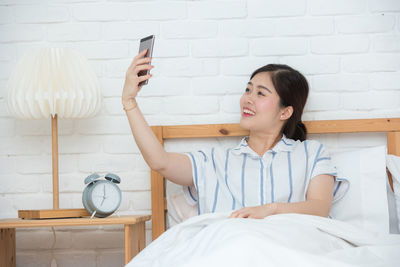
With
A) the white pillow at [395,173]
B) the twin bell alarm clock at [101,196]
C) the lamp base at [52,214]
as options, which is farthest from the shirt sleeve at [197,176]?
the white pillow at [395,173]

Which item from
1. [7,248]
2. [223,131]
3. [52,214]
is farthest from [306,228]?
[7,248]

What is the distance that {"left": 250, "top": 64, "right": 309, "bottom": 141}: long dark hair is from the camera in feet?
6.29

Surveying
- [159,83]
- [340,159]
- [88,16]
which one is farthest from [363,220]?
[88,16]

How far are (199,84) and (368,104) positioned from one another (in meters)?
0.69

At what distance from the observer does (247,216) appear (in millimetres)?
1559

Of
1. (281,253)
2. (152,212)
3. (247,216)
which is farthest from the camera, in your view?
(152,212)

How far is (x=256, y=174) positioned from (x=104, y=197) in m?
0.55

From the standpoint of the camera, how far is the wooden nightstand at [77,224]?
5.52 feet

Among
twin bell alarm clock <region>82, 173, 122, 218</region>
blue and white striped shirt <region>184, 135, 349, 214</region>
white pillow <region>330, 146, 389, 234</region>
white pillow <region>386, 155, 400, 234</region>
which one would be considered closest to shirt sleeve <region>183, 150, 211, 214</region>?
blue and white striped shirt <region>184, 135, 349, 214</region>

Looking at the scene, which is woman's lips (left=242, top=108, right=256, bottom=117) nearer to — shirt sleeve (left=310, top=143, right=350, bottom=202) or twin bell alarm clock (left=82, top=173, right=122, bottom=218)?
shirt sleeve (left=310, top=143, right=350, bottom=202)

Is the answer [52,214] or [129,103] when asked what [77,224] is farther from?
[129,103]

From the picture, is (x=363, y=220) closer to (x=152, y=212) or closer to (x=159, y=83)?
(x=152, y=212)

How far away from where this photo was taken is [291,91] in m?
1.93

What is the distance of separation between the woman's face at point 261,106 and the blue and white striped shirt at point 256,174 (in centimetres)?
9
